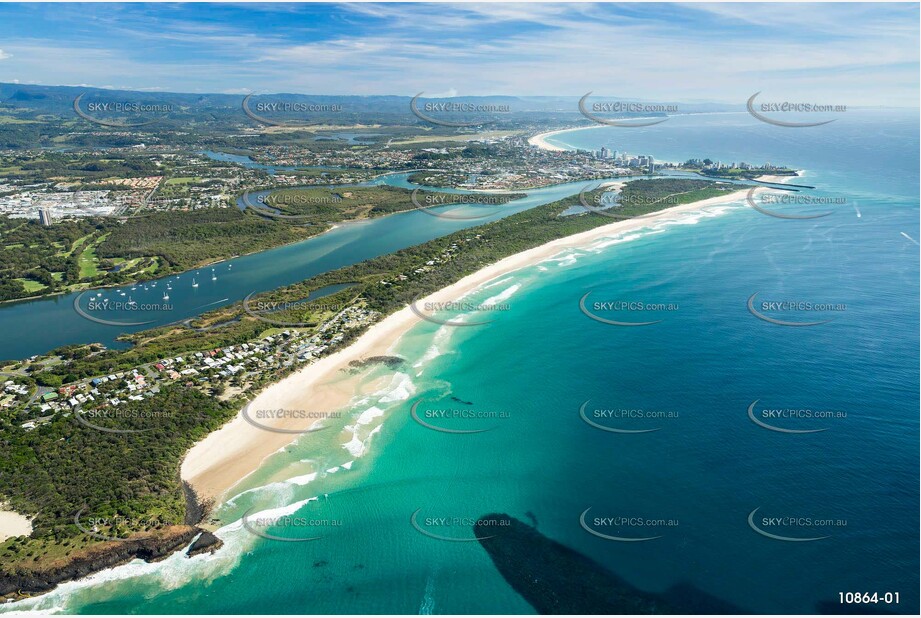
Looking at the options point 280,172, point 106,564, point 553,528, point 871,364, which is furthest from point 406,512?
point 280,172

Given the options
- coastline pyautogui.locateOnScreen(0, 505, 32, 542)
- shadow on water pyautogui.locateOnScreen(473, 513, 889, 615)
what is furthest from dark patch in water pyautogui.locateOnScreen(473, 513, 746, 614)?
coastline pyautogui.locateOnScreen(0, 505, 32, 542)

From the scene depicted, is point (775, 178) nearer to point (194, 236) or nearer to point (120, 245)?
point (194, 236)

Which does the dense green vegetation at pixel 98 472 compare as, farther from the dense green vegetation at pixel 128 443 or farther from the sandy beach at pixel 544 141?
the sandy beach at pixel 544 141

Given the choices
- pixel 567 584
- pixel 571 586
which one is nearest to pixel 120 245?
pixel 567 584

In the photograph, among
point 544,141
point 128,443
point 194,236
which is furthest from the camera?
point 544,141

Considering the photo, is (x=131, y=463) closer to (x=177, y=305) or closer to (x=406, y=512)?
(x=406, y=512)
